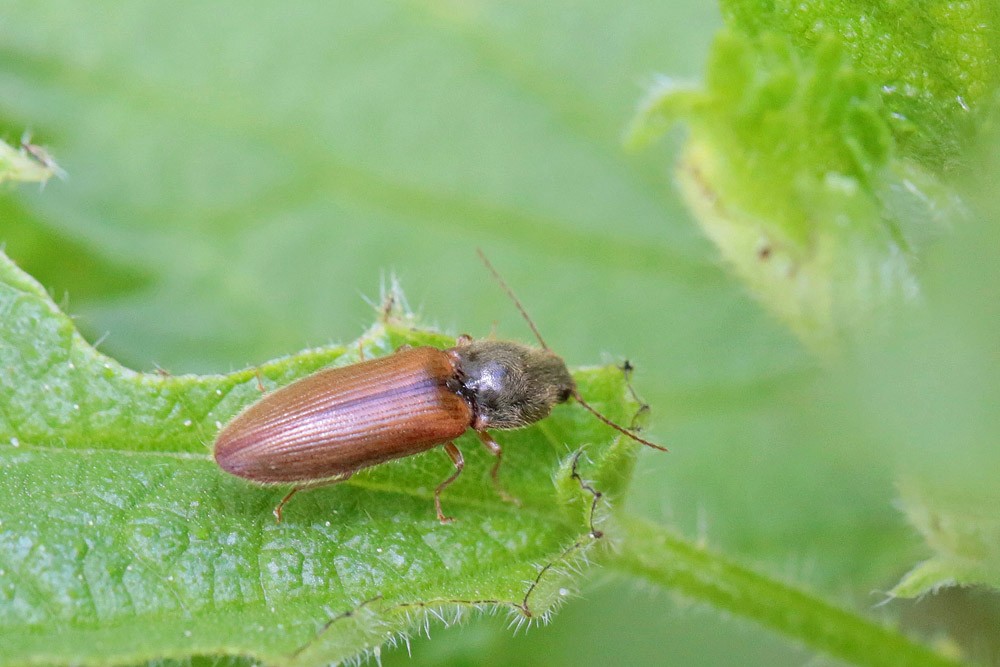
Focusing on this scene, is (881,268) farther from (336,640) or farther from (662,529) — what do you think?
(336,640)

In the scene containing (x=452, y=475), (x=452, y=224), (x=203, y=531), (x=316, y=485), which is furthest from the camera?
(x=452, y=224)

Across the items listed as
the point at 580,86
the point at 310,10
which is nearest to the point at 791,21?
the point at 580,86

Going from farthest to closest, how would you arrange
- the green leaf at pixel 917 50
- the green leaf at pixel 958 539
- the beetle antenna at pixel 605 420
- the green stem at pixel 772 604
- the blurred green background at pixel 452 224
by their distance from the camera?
the blurred green background at pixel 452 224 → the green stem at pixel 772 604 → the beetle antenna at pixel 605 420 → the green leaf at pixel 958 539 → the green leaf at pixel 917 50

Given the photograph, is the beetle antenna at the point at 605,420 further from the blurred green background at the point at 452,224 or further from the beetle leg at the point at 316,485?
the blurred green background at the point at 452,224

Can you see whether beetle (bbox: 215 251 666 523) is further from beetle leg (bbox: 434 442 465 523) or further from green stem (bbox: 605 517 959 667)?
green stem (bbox: 605 517 959 667)

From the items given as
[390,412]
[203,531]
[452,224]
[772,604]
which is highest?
[452,224]

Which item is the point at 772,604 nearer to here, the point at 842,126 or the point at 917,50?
the point at 842,126

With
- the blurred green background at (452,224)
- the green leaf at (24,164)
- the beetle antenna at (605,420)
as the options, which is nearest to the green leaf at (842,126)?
the beetle antenna at (605,420)

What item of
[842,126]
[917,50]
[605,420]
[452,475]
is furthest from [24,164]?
[917,50]

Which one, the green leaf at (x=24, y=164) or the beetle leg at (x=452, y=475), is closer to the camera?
the beetle leg at (x=452, y=475)
